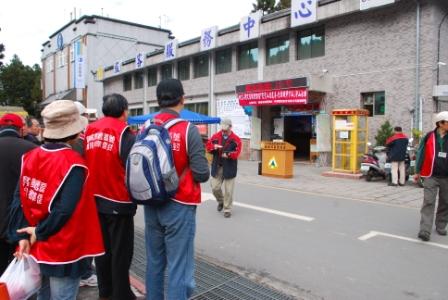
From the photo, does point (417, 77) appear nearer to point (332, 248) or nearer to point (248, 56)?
point (248, 56)

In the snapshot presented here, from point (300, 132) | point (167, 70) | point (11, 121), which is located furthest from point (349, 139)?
point (167, 70)

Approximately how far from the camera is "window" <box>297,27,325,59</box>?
57.0 feet

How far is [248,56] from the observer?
68.5 ft

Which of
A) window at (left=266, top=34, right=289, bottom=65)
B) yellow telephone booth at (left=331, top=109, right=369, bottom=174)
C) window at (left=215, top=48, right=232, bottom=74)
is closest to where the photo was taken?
yellow telephone booth at (left=331, top=109, right=369, bottom=174)

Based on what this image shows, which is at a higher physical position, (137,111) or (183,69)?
(183,69)

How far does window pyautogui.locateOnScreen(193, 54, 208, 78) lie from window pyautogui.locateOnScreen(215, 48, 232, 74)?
1.05 m

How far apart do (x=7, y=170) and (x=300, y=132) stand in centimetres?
1810

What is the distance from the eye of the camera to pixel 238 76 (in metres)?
21.1

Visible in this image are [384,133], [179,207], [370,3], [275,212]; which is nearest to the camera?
[179,207]

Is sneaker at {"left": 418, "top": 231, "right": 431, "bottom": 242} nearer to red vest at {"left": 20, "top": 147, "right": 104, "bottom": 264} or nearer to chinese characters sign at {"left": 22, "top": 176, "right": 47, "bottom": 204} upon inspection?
red vest at {"left": 20, "top": 147, "right": 104, "bottom": 264}

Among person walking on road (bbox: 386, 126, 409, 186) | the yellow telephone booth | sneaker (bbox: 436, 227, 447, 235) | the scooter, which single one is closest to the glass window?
the yellow telephone booth

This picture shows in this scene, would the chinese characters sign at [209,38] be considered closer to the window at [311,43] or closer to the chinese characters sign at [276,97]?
the chinese characters sign at [276,97]

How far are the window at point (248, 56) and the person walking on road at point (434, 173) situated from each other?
48.0 ft

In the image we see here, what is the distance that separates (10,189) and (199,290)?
2080mm
